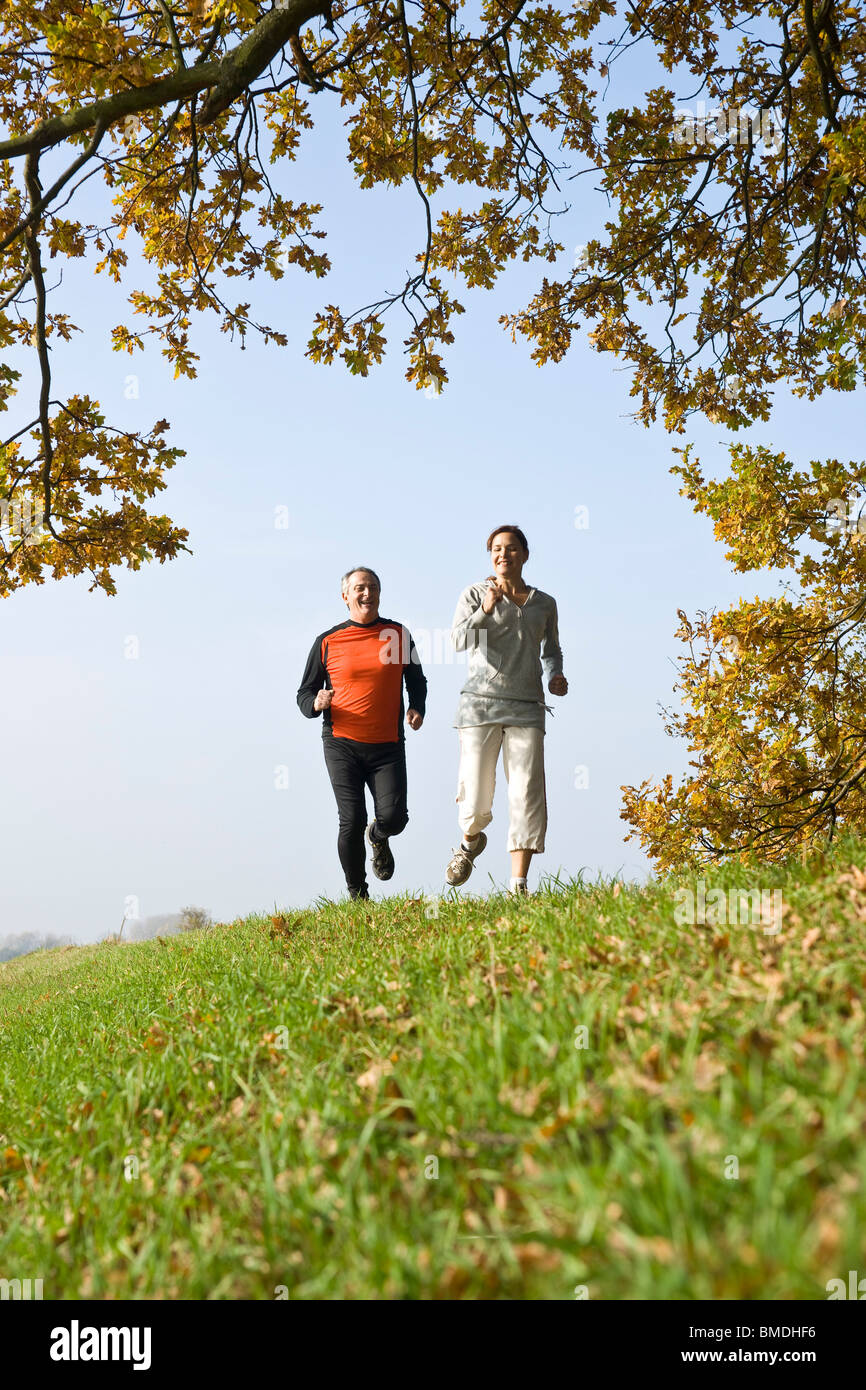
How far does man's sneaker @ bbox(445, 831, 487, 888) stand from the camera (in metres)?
7.58

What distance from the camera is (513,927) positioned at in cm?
502

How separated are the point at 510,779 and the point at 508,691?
0.70 m

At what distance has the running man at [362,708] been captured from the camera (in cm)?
853

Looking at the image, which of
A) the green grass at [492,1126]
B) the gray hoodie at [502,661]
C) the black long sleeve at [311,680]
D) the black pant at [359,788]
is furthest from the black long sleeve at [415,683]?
the green grass at [492,1126]

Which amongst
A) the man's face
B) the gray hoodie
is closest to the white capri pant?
the gray hoodie

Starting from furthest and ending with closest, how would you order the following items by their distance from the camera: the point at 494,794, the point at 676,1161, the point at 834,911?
1. the point at 494,794
2. the point at 834,911
3. the point at 676,1161

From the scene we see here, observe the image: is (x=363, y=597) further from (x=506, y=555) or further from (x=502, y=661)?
(x=502, y=661)

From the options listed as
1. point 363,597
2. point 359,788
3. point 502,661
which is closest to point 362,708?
point 359,788

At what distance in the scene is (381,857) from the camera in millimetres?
9008

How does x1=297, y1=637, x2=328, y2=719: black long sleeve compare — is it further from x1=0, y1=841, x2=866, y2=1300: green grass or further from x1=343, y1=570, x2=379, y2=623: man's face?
x1=0, y1=841, x2=866, y2=1300: green grass

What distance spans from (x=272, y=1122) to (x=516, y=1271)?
133cm

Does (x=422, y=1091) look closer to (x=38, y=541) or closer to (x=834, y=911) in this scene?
(x=834, y=911)
